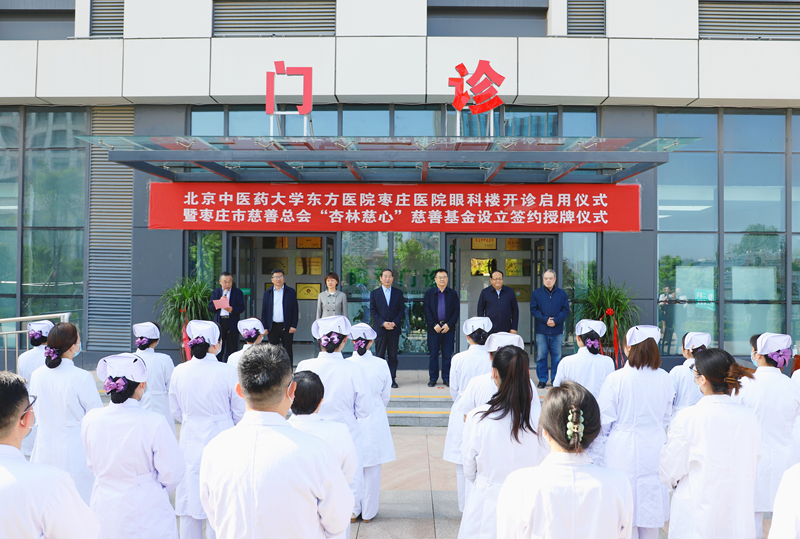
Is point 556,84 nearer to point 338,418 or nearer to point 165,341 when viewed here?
point 338,418

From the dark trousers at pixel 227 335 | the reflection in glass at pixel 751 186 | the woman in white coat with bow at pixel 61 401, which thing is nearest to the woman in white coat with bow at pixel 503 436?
the woman in white coat with bow at pixel 61 401

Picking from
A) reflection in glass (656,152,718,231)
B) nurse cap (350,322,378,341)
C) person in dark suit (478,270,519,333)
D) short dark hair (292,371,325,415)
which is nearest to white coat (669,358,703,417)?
nurse cap (350,322,378,341)

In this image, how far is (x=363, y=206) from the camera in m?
8.52

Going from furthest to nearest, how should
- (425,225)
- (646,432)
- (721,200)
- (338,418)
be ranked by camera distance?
(721,200) < (425,225) < (338,418) < (646,432)

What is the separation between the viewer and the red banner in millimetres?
8469

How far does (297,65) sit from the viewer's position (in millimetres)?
8883

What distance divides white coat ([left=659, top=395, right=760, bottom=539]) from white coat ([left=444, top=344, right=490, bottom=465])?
175 cm

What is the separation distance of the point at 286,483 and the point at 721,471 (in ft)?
7.82

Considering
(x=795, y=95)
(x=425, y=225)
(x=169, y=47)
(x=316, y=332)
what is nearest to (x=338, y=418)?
(x=316, y=332)

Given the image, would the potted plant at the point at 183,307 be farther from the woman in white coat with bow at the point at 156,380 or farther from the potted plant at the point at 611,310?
the potted plant at the point at 611,310

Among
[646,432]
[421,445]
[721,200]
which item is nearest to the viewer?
[646,432]

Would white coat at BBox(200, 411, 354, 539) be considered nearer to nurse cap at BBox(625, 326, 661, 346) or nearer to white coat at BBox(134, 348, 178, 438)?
nurse cap at BBox(625, 326, 661, 346)

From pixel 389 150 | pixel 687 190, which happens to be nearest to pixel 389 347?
pixel 389 150

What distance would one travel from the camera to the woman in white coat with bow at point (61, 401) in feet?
12.6
